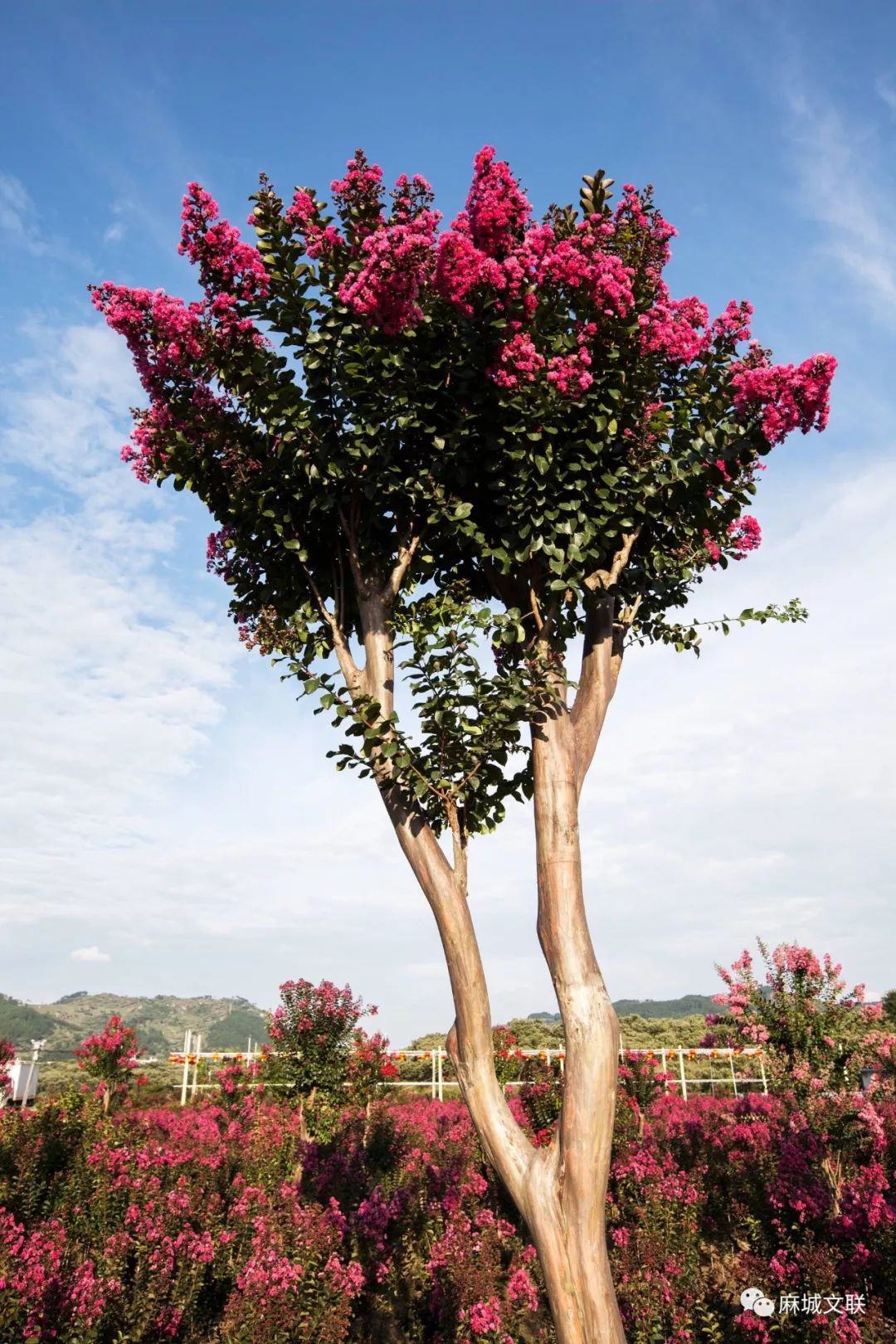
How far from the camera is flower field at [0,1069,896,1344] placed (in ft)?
19.1

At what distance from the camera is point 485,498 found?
538 centimetres

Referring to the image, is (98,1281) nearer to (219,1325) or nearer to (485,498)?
(219,1325)

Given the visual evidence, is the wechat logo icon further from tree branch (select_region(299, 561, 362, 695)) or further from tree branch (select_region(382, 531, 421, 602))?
tree branch (select_region(382, 531, 421, 602))

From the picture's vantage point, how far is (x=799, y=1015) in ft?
35.0

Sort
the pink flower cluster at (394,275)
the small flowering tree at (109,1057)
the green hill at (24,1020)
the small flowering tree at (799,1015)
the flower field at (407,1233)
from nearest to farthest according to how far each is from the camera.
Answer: the pink flower cluster at (394,275) < the flower field at (407,1233) < the small flowering tree at (799,1015) < the small flowering tree at (109,1057) < the green hill at (24,1020)

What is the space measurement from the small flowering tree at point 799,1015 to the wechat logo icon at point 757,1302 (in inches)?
Answer: 173

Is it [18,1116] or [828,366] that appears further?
[18,1116]

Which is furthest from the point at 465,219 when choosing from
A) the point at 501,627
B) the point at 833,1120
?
the point at 833,1120

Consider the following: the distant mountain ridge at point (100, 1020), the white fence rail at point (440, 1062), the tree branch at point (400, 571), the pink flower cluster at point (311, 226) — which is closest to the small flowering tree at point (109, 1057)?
the white fence rail at point (440, 1062)

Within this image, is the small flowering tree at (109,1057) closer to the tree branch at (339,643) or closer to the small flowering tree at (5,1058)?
the small flowering tree at (5,1058)

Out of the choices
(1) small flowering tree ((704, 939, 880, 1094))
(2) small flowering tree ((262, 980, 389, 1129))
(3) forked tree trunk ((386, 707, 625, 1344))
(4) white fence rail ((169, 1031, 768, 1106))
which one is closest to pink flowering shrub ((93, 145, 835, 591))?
(3) forked tree trunk ((386, 707, 625, 1344))

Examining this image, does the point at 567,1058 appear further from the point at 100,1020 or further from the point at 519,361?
the point at 100,1020

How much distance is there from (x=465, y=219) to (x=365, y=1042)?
13056mm

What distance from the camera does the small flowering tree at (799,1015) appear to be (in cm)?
1055
